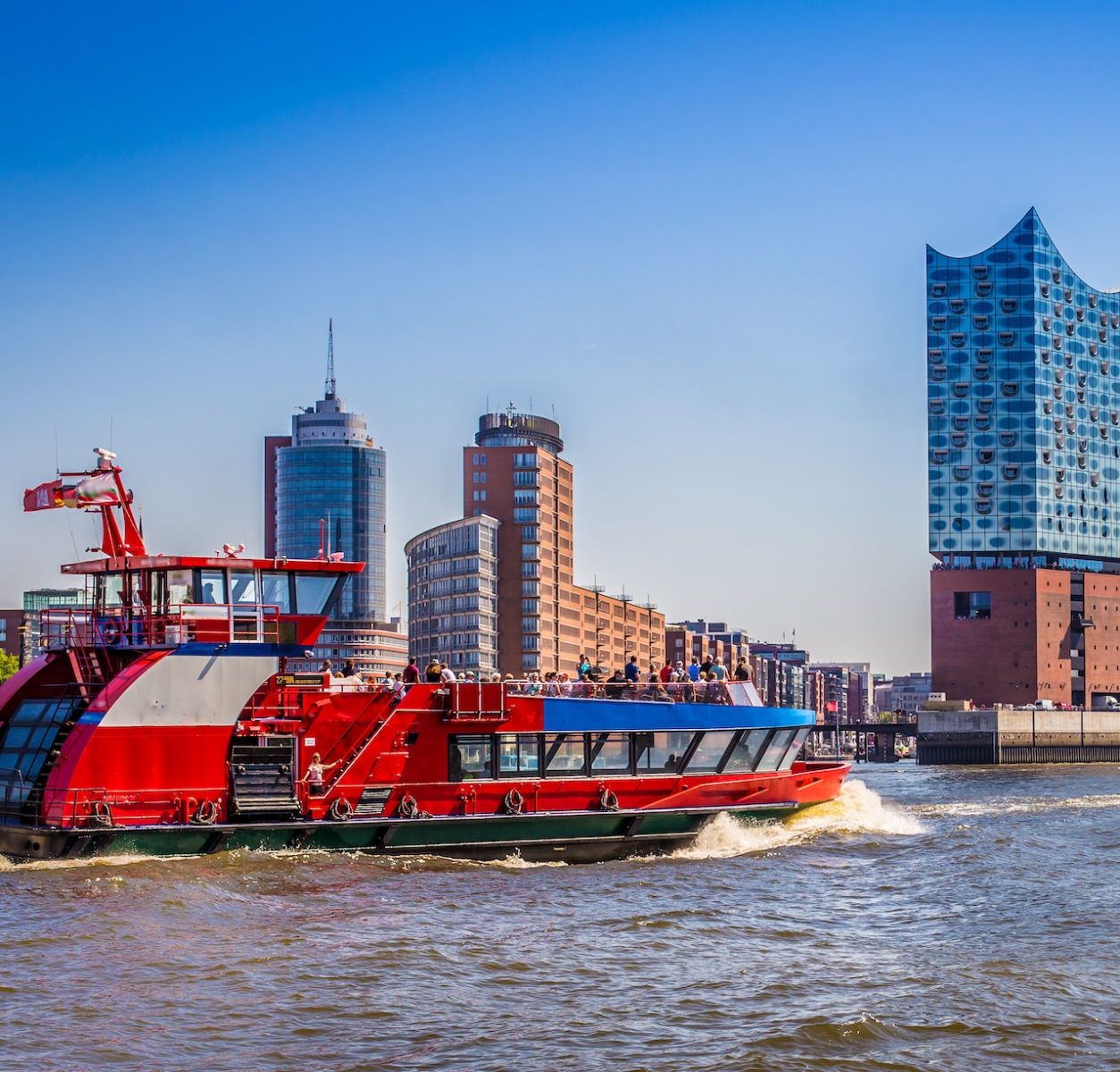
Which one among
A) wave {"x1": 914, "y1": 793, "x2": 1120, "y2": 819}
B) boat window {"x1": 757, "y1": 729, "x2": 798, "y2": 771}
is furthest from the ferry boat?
wave {"x1": 914, "y1": 793, "x2": 1120, "y2": 819}

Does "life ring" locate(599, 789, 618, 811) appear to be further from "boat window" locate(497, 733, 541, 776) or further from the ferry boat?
"boat window" locate(497, 733, 541, 776)

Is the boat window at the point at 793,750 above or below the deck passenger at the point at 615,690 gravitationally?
below

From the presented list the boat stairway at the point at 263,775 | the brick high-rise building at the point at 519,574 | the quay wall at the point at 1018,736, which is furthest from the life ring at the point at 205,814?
the brick high-rise building at the point at 519,574

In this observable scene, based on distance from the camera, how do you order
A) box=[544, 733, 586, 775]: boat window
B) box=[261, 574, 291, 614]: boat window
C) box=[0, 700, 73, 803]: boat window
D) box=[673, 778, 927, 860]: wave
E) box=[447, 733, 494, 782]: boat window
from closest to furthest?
box=[0, 700, 73, 803]: boat window → box=[261, 574, 291, 614]: boat window → box=[447, 733, 494, 782]: boat window → box=[544, 733, 586, 775]: boat window → box=[673, 778, 927, 860]: wave

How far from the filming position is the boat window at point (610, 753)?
28.8 meters

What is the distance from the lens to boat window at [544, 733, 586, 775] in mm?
28375

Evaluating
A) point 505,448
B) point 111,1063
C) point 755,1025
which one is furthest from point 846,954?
point 505,448

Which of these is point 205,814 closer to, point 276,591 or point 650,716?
point 276,591

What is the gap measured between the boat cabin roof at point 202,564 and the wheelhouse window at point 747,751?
896cm

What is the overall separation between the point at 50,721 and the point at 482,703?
794cm

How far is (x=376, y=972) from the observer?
17984mm

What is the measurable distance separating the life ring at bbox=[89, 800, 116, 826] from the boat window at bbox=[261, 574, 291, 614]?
15.6ft

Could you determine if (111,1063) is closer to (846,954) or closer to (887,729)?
(846,954)

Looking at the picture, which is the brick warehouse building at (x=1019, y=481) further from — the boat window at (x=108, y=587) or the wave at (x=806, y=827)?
the boat window at (x=108, y=587)
